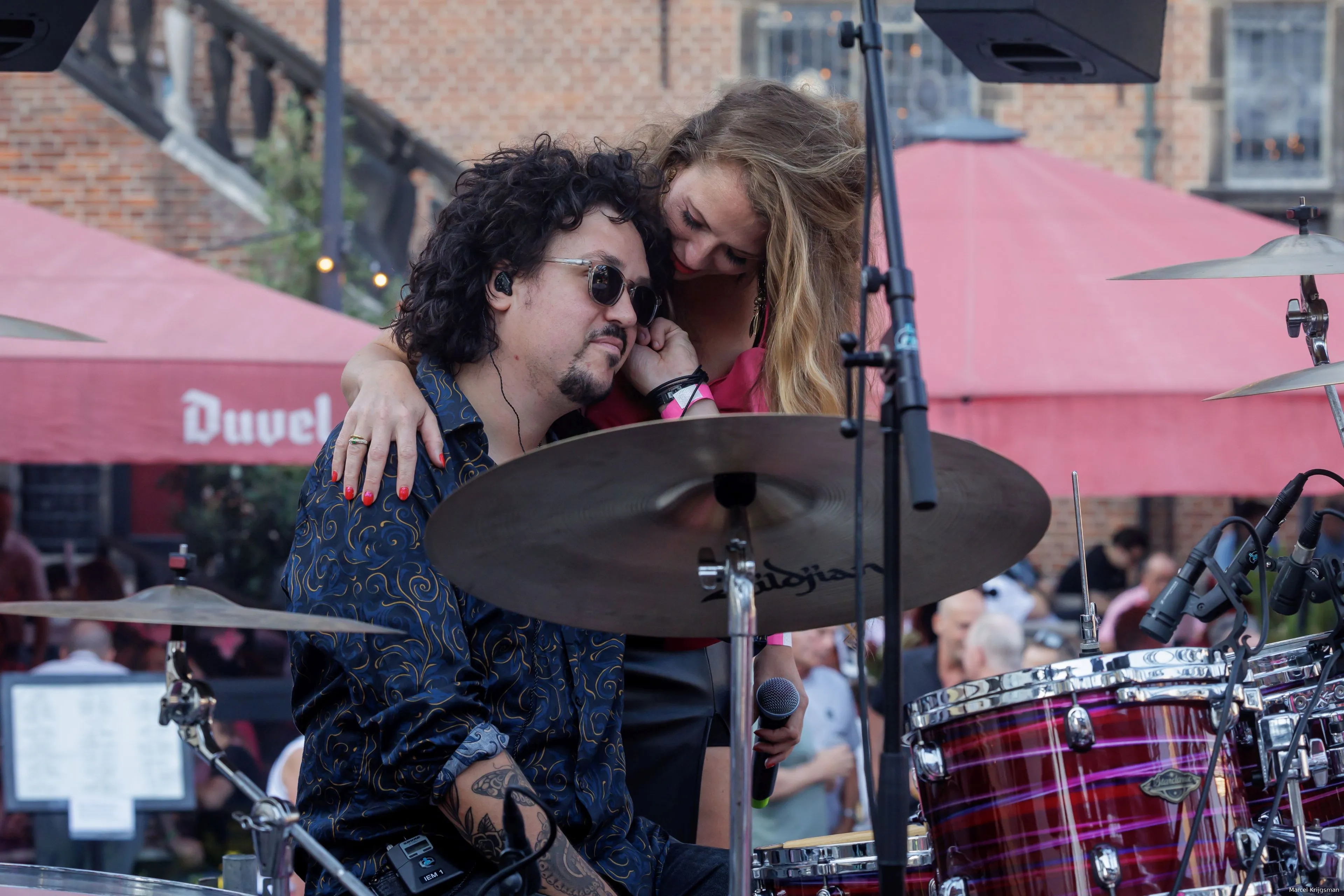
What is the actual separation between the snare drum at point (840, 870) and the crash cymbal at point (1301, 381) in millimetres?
1009

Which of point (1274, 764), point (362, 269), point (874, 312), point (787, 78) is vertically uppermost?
point (787, 78)

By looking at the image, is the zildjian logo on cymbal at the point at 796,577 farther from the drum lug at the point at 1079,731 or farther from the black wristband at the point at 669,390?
the black wristband at the point at 669,390

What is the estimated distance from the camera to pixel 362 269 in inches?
322

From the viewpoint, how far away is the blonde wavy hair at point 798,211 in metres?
2.68

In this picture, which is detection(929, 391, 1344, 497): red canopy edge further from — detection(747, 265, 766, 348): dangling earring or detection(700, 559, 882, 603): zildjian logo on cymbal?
detection(700, 559, 882, 603): zildjian logo on cymbal

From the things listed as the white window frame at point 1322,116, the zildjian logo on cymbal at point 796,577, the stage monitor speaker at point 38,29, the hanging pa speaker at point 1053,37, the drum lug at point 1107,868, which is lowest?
the drum lug at point 1107,868

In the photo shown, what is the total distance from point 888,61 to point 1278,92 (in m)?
3.25

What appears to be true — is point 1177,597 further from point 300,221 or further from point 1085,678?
point 300,221

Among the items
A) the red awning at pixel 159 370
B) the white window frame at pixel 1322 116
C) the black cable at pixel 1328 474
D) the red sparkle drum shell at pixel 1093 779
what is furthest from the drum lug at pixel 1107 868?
the white window frame at pixel 1322 116

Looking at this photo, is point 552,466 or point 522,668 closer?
point 552,466

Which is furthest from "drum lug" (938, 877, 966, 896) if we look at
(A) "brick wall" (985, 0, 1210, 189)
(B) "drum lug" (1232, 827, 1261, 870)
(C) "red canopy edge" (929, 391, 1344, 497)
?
(A) "brick wall" (985, 0, 1210, 189)

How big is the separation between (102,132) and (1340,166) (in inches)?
374

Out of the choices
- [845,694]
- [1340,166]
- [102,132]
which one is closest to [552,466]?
[845,694]

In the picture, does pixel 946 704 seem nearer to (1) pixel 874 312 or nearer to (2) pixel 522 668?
(2) pixel 522 668
